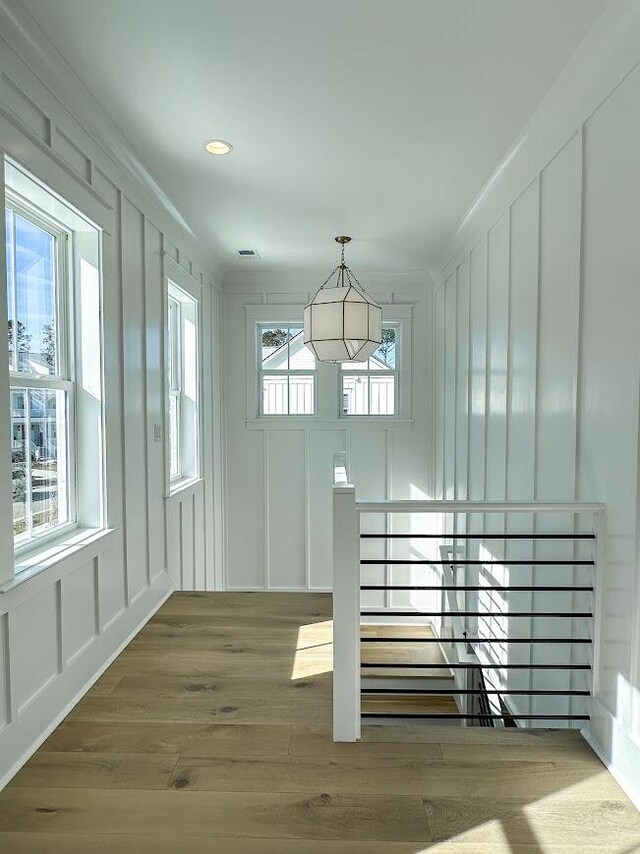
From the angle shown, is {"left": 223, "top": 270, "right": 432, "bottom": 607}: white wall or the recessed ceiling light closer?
the recessed ceiling light

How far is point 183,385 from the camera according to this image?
4.45 m

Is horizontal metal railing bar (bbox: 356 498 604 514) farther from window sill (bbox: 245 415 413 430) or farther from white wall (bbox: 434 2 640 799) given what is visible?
window sill (bbox: 245 415 413 430)

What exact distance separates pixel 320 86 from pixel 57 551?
7.43ft

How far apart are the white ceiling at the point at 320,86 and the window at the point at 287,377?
209 centimetres

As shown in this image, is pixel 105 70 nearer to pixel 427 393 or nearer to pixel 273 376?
pixel 273 376

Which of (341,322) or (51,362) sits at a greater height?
(341,322)

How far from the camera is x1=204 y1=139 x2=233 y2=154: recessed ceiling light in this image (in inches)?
111

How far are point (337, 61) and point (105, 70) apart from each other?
3.10 feet

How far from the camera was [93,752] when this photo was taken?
2.08 meters

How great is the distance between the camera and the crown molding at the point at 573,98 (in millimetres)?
1900

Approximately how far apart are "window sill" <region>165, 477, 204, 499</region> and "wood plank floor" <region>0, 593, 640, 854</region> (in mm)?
1423

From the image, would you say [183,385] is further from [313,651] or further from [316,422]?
[313,651]

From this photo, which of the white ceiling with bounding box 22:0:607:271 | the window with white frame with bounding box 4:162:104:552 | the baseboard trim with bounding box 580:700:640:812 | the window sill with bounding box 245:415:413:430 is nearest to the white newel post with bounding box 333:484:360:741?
the baseboard trim with bounding box 580:700:640:812

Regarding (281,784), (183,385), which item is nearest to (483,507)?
(281,784)
